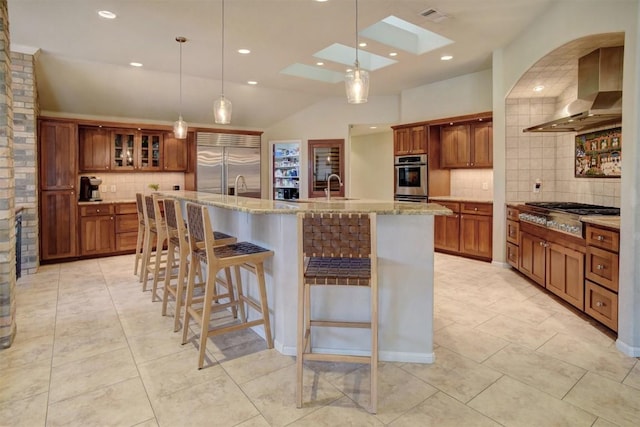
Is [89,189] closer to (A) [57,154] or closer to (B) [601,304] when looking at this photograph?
(A) [57,154]

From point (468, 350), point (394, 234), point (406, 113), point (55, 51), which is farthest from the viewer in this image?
point (406, 113)

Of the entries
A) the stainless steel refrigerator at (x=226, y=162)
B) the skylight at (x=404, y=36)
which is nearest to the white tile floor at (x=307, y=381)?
the skylight at (x=404, y=36)

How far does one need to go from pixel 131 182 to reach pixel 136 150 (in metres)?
0.59

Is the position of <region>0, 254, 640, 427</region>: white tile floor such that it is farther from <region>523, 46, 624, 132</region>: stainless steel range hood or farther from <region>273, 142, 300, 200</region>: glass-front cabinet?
<region>273, 142, 300, 200</region>: glass-front cabinet

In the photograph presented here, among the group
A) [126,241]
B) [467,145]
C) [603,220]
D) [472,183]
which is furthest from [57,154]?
[603,220]

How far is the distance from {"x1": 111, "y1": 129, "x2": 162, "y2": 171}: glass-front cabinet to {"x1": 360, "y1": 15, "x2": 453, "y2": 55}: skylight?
13.3 ft

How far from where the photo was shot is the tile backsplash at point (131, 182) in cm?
626

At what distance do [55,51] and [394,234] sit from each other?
474 centimetres

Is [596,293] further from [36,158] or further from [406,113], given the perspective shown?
[36,158]

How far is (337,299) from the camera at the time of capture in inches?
99.0

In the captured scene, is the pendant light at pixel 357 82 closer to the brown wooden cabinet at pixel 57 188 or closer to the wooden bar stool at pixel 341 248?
the wooden bar stool at pixel 341 248

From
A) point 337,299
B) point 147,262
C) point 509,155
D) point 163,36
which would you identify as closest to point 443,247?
point 509,155

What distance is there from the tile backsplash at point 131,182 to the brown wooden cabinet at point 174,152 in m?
0.28

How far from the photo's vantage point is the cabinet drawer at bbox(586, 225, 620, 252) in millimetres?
2715
